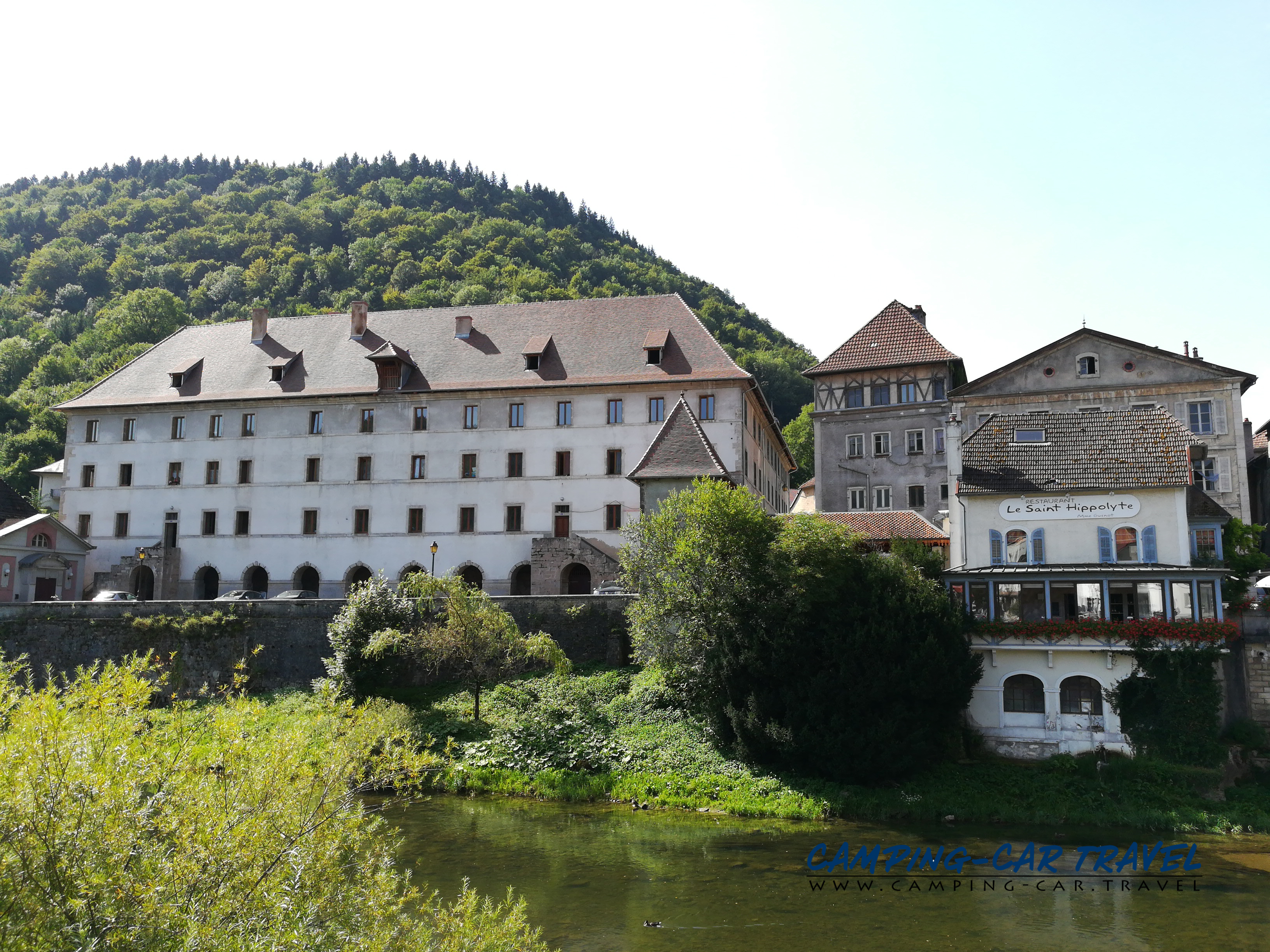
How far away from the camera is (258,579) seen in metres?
47.0

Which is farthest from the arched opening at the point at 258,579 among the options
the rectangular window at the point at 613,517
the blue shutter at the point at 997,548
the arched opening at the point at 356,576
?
the blue shutter at the point at 997,548

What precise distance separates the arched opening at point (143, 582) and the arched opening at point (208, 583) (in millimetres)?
2001

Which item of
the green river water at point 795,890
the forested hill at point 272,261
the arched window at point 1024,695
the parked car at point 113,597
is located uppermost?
the forested hill at point 272,261

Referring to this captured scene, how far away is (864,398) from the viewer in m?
45.3

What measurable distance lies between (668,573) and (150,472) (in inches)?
1270

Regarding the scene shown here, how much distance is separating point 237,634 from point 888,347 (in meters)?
30.2

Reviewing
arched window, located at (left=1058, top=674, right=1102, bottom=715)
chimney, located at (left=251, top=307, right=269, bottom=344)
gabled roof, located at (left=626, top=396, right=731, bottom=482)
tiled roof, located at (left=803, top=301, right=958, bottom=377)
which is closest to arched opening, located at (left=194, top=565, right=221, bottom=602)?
chimney, located at (left=251, top=307, right=269, bottom=344)

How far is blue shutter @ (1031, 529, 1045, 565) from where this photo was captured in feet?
90.9

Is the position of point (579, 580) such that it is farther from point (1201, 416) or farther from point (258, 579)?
point (1201, 416)

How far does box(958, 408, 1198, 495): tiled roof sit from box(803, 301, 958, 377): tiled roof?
14.7 metres

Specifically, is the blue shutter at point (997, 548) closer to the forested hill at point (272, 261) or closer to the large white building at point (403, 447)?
the large white building at point (403, 447)

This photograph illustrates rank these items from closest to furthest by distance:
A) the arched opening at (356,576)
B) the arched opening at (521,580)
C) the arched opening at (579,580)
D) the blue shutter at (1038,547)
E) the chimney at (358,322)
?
the blue shutter at (1038,547), the arched opening at (579,580), the arched opening at (521,580), the arched opening at (356,576), the chimney at (358,322)

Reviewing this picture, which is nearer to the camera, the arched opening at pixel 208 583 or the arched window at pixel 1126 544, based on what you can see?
the arched window at pixel 1126 544

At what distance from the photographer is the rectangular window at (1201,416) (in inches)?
1512
